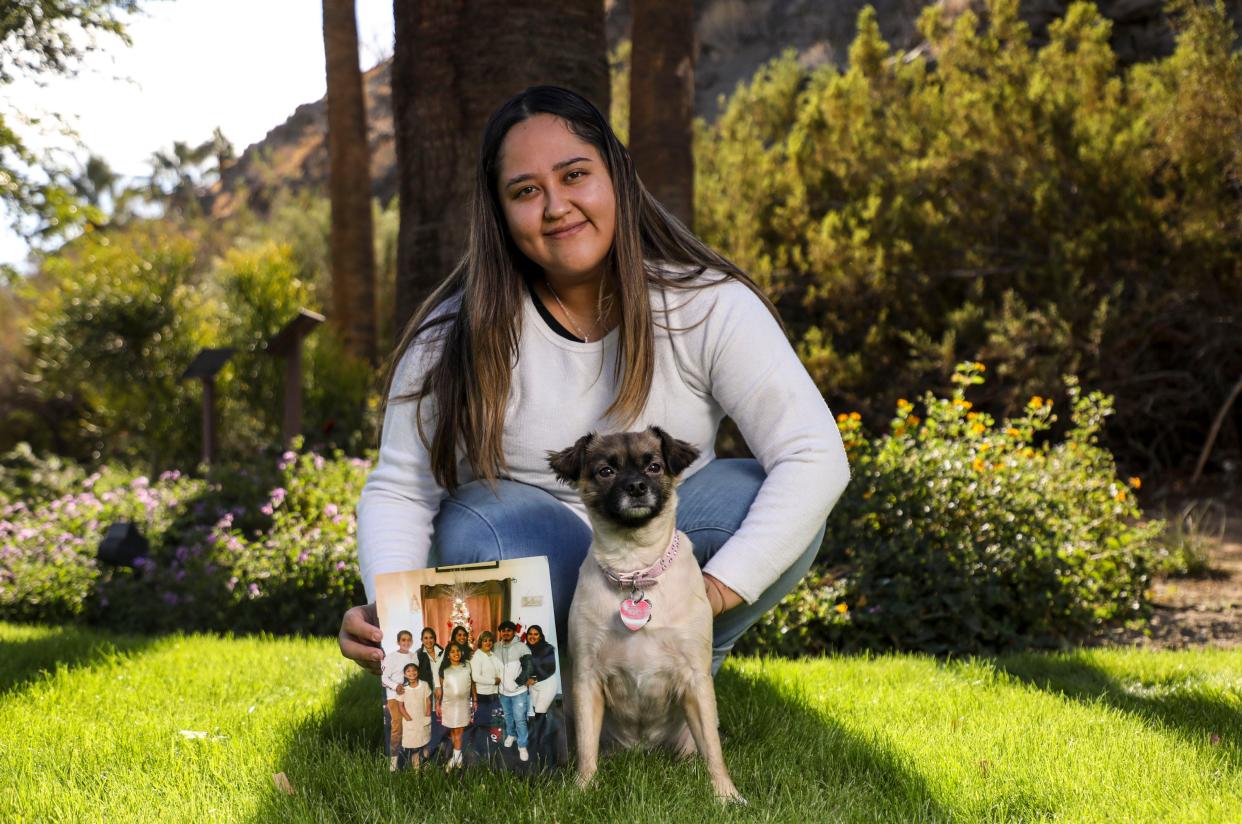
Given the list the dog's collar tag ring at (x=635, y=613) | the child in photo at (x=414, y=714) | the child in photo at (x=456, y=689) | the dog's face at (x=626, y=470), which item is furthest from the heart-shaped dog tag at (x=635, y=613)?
the child in photo at (x=414, y=714)

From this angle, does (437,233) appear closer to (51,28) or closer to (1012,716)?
(1012,716)

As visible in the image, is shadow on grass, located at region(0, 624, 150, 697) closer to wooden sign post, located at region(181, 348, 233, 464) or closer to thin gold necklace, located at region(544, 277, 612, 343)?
thin gold necklace, located at region(544, 277, 612, 343)

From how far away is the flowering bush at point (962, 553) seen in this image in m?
A: 4.83

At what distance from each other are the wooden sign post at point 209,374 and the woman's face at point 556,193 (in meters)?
6.67

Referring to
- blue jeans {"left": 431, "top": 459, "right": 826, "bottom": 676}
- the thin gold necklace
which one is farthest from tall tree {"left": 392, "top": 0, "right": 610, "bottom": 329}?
blue jeans {"left": 431, "top": 459, "right": 826, "bottom": 676}

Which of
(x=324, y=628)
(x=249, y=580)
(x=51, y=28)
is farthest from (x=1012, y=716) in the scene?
(x=51, y=28)

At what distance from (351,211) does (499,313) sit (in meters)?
10.6

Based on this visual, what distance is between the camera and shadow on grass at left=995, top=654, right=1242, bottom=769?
3.12 meters

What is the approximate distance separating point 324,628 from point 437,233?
7.17 feet

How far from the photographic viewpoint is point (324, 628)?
5.44 metres

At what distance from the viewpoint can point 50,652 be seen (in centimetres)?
445

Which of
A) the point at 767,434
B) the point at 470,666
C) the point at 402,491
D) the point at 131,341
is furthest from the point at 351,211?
the point at 470,666

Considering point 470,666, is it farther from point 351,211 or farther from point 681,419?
point 351,211

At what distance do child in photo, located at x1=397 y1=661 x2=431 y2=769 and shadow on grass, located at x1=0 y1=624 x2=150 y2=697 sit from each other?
1.96 metres
